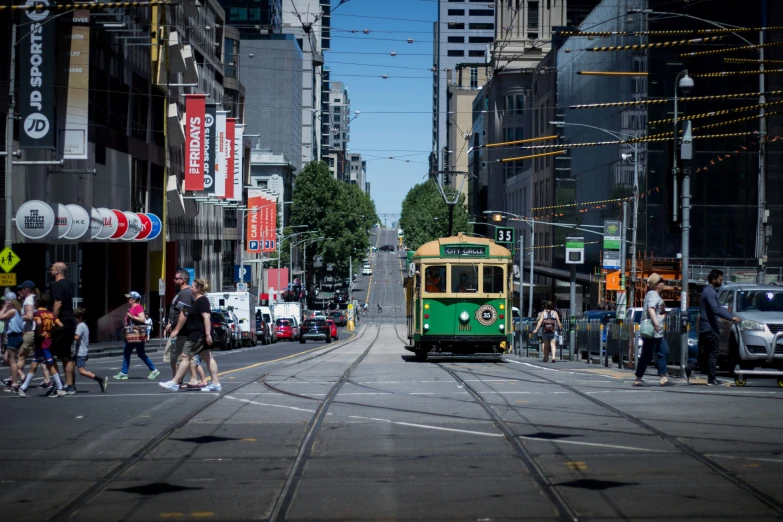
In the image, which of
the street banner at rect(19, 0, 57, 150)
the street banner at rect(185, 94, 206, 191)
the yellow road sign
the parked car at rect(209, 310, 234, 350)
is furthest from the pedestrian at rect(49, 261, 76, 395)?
the street banner at rect(185, 94, 206, 191)

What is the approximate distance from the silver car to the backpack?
7.56 metres

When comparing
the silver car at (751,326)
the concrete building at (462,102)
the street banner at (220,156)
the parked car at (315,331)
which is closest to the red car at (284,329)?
the parked car at (315,331)

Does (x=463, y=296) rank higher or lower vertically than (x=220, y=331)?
higher

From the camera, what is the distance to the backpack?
1190 inches

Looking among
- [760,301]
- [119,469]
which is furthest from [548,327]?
[119,469]

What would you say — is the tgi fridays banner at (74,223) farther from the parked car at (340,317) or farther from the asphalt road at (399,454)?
the parked car at (340,317)

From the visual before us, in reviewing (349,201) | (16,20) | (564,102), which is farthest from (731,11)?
(349,201)

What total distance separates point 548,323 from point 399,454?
20.7 meters

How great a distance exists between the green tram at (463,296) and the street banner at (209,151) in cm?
3541

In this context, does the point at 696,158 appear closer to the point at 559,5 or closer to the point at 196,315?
the point at 196,315

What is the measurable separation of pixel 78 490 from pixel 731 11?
170 feet

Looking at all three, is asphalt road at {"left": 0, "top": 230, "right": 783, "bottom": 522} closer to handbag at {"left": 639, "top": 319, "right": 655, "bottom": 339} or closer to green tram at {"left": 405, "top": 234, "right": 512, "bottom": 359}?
handbag at {"left": 639, "top": 319, "right": 655, "bottom": 339}

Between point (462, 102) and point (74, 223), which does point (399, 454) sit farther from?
point (462, 102)

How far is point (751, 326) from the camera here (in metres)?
20.9
